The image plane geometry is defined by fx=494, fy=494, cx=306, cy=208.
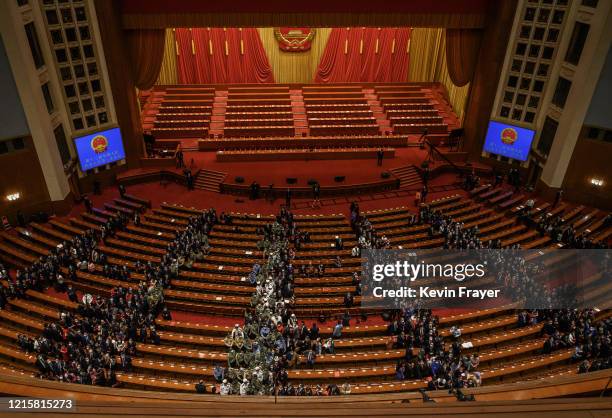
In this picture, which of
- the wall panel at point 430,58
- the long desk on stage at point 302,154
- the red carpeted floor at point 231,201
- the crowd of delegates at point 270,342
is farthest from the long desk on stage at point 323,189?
the wall panel at point 430,58

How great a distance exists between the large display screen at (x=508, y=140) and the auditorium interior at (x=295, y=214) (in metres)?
0.08

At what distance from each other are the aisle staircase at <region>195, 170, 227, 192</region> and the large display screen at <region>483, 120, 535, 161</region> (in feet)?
42.3

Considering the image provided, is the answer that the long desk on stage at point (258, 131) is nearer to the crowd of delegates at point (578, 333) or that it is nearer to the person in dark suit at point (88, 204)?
the person in dark suit at point (88, 204)

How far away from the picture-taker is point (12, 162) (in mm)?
18656

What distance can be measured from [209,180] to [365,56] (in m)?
14.8

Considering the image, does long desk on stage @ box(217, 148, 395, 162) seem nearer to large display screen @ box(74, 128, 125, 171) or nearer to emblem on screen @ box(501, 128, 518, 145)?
large display screen @ box(74, 128, 125, 171)

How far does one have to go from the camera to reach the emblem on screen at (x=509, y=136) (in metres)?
22.9

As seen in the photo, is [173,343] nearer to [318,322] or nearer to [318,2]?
[318,322]

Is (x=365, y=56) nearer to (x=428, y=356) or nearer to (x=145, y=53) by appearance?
(x=145, y=53)

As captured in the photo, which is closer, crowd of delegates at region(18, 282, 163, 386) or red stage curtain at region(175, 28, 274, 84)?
crowd of delegates at region(18, 282, 163, 386)

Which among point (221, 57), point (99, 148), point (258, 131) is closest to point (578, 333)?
point (258, 131)

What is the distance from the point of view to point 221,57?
3130 centimetres

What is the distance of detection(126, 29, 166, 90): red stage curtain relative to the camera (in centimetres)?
2225

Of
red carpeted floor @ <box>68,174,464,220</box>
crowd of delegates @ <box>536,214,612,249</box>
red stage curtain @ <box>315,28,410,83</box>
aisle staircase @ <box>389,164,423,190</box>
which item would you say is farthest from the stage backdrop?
crowd of delegates @ <box>536,214,612,249</box>
